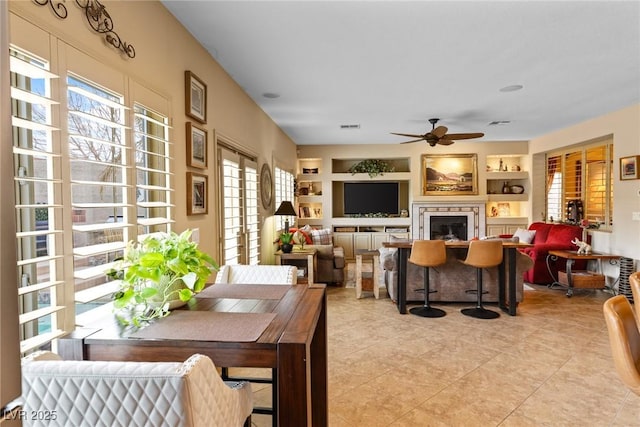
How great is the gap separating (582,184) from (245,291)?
6.99 m

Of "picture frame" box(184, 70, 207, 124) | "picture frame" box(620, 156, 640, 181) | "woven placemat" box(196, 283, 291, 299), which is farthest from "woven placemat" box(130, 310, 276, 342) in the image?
"picture frame" box(620, 156, 640, 181)

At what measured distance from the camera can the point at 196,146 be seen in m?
3.05

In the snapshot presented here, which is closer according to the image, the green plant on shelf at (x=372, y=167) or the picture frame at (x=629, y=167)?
the picture frame at (x=629, y=167)

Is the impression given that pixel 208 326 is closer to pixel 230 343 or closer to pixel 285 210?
pixel 230 343

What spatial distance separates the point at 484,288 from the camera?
4695mm

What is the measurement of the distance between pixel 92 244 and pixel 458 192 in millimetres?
7963

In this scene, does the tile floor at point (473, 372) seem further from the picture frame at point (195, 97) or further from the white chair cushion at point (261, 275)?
the picture frame at point (195, 97)

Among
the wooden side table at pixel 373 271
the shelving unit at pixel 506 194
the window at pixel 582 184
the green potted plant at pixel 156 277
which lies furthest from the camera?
the shelving unit at pixel 506 194

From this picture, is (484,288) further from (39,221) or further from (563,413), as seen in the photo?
(39,221)

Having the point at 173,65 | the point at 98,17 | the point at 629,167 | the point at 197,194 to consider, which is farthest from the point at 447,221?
Result: the point at 98,17

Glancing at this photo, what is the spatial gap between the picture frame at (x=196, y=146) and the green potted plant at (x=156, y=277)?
1505 millimetres

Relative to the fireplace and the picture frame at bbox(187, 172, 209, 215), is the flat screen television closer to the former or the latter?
the fireplace

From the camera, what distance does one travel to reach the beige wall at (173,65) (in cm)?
175

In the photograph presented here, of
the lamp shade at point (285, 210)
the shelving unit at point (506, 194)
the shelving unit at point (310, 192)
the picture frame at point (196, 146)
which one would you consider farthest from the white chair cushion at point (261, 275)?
the shelving unit at point (506, 194)
